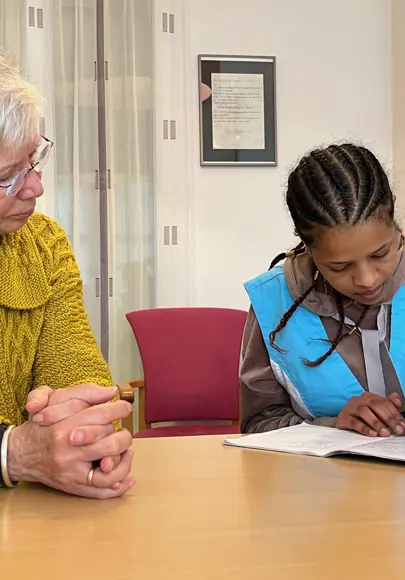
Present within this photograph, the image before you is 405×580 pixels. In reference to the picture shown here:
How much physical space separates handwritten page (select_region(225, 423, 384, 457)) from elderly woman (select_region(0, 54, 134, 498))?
32 centimetres

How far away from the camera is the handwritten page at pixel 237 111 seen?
373 centimetres

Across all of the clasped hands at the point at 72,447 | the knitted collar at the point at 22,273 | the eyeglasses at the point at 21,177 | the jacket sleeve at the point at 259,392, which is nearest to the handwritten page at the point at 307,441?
the jacket sleeve at the point at 259,392

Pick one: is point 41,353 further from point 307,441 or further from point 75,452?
point 307,441

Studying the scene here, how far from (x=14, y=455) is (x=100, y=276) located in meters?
2.40

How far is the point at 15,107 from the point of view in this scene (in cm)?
142

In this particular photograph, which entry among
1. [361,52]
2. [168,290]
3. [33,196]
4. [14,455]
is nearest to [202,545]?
[14,455]

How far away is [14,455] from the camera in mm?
1250

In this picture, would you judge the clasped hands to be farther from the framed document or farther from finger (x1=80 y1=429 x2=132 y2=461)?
the framed document

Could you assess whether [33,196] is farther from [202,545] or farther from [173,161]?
[173,161]

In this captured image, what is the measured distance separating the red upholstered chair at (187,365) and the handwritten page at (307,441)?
1.59 m

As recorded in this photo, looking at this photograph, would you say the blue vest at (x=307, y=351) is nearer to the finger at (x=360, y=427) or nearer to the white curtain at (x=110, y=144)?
the finger at (x=360, y=427)

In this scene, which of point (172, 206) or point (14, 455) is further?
point (172, 206)

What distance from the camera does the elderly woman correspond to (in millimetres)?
1216

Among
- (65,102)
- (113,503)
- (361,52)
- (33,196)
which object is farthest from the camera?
(361,52)
